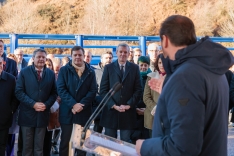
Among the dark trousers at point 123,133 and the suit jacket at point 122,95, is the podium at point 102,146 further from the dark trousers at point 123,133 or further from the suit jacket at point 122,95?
the dark trousers at point 123,133

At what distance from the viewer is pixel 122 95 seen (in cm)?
593

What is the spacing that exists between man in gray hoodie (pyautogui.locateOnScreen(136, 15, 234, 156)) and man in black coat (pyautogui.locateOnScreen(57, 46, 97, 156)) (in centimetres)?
358

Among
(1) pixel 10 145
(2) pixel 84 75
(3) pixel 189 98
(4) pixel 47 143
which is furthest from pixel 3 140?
(3) pixel 189 98

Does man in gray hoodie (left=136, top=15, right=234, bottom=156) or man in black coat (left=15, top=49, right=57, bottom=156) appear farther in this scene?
man in black coat (left=15, top=49, right=57, bottom=156)

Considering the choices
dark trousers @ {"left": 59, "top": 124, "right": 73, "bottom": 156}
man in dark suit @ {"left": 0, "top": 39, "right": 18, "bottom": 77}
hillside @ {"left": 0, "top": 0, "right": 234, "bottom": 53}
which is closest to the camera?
dark trousers @ {"left": 59, "top": 124, "right": 73, "bottom": 156}

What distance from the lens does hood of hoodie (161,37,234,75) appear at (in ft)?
6.97

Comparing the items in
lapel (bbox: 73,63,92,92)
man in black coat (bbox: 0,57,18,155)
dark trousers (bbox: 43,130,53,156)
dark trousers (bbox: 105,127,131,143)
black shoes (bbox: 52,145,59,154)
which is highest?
lapel (bbox: 73,63,92,92)

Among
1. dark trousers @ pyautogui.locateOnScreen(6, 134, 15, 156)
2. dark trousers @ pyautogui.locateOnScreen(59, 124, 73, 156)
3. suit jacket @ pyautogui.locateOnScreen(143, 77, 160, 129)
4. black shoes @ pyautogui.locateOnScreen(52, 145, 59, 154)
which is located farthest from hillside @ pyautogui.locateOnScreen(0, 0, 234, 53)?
suit jacket @ pyautogui.locateOnScreen(143, 77, 160, 129)

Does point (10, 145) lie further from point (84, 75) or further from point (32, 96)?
point (84, 75)

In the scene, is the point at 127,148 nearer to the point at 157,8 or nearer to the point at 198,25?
the point at 198,25

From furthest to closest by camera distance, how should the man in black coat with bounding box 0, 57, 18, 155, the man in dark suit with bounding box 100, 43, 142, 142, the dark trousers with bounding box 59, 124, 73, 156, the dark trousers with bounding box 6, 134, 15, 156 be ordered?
1. the dark trousers with bounding box 6, 134, 15, 156
2. the man in dark suit with bounding box 100, 43, 142, 142
3. the dark trousers with bounding box 59, 124, 73, 156
4. the man in black coat with bounding box 0, 57, 18, 155

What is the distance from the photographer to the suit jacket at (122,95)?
5906 mm

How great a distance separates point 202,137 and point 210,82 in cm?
30

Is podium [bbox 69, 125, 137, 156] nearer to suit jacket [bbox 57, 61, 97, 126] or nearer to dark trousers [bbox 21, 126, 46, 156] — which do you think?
suit jacket [bbox 57, 61, 97, 126]
